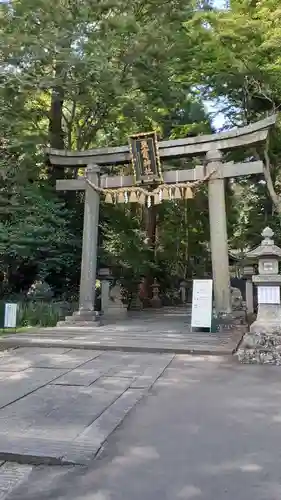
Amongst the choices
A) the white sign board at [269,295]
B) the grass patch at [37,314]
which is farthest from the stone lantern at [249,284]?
the white sign board at [269,295]

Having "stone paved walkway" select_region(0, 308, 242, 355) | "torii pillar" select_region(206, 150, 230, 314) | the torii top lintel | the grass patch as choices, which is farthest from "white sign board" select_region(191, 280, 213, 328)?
the grass patch

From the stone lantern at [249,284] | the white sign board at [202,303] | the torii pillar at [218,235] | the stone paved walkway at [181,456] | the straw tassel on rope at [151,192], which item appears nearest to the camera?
the stone paved walkway at [181,456]

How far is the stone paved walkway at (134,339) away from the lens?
779 cm

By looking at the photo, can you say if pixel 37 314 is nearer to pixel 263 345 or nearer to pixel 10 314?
pixel 10 314

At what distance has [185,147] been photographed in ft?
37.7

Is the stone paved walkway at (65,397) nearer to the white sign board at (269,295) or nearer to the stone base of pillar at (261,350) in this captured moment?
the stone base of pillar at (261,350)

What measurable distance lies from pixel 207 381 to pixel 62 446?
2.71 metres

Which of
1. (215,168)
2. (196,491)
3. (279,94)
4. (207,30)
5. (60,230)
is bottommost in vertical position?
(196,491)

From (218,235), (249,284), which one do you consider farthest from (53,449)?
(249,284)

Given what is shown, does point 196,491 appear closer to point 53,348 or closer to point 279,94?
point 53,348

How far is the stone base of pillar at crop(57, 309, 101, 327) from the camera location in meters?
11.1

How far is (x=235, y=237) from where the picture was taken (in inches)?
904

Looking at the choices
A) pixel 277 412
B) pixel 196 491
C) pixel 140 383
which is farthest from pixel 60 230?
pixel 196 491

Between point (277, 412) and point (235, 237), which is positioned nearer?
point (277, 412)
